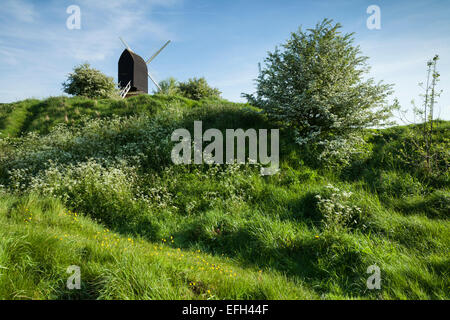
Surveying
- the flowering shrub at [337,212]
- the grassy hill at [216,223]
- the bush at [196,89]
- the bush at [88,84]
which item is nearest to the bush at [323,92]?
the grassy hill at [216,223]

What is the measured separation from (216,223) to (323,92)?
261 inches

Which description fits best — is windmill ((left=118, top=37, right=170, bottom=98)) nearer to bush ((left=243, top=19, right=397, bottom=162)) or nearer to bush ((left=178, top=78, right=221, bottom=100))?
bush ((left=178, top=78, right=221, bottom=100))

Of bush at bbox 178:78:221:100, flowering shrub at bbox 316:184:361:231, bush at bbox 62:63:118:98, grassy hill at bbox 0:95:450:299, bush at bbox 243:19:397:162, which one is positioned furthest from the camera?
bush at bbox 178:78:221:100

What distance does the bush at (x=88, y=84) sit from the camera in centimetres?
2136

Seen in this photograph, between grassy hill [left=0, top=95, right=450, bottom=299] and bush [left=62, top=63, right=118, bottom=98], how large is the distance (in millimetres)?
12258

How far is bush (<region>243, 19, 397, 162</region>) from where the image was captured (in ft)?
27.3

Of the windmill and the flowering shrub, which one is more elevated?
the windmill

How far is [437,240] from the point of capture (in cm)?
419

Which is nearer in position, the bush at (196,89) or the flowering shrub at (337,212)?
the flowering shrub at (337,212)

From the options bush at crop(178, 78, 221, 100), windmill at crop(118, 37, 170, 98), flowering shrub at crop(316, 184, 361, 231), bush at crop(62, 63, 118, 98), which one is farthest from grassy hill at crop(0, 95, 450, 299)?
windmill at crop(118, 37, 170, 98)

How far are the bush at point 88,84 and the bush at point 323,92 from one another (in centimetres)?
1821

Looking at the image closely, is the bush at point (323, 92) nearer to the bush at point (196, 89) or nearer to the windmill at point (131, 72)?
the bush at point (196, 89)

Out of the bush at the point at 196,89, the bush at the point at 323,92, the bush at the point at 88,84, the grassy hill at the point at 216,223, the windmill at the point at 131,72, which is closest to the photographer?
the grassy hill at the point at 216,223
